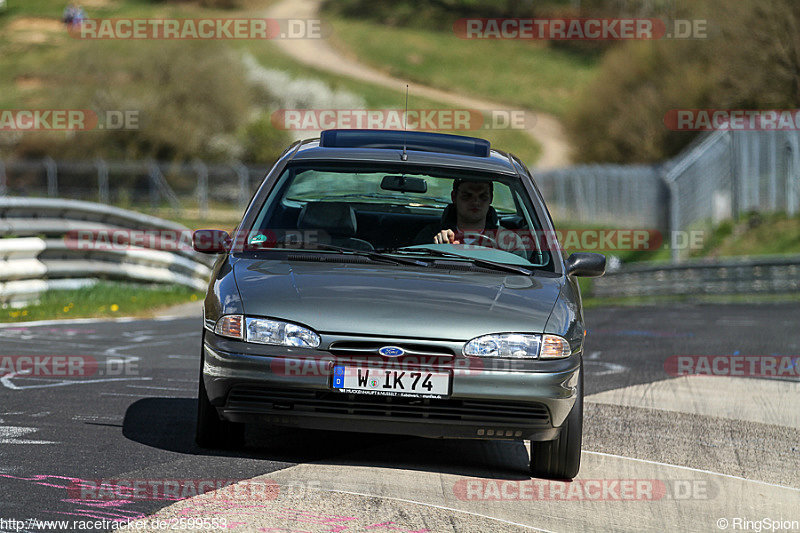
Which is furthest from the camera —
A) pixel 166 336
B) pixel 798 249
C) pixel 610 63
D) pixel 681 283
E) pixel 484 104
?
pixel 484 104

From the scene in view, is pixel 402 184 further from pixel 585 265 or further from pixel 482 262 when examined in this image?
pixel 585 265

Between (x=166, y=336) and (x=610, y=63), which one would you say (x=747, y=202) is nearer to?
(x=610, y=63)

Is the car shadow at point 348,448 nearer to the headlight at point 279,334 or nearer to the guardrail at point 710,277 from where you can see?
the headlight at point 279,334

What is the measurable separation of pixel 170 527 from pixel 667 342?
9.45m

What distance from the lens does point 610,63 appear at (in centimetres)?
5209

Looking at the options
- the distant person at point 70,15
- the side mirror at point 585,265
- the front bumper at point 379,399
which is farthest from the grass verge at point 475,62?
the front bumper at point 379,399

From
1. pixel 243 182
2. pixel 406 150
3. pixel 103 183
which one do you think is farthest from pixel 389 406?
pixel 103 183

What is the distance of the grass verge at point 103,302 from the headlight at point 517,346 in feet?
29.6

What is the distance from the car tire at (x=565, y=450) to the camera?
19.1ft

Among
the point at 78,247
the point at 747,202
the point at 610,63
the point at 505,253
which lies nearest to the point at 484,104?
the point at 610,63

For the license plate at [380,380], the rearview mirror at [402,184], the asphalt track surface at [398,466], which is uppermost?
the rearview mirror at [402,184]

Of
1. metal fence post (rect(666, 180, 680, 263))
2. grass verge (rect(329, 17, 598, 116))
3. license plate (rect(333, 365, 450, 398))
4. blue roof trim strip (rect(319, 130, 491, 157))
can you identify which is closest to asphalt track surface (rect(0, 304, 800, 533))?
license plate (rect(333, 365, 450, 398))

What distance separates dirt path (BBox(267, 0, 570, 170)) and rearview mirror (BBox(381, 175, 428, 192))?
58.2 meters

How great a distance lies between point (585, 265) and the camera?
6.59 m
